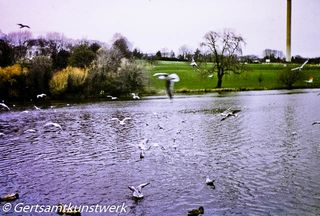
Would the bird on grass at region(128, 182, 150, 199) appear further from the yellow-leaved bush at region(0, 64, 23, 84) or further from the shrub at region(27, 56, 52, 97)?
the yellow-leaved bush at region(0, 64, 23, 84)

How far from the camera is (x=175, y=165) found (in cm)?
2192

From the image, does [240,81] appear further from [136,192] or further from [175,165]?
[136,192]

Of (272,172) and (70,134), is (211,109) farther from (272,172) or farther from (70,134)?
(272,172)

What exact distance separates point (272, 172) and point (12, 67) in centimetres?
6942

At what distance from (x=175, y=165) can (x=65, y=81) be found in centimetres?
6069

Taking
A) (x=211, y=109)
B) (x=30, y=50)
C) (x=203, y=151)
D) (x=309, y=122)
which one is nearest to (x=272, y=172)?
(x=203, y=151)

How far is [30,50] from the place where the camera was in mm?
120188

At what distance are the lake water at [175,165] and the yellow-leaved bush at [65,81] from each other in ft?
129

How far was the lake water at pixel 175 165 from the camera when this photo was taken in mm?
16422

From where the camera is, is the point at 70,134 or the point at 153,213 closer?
the point at 153,213

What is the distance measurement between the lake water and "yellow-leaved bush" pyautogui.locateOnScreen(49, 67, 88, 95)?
39345mm

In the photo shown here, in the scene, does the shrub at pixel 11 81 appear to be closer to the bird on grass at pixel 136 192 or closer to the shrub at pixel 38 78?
the shrub at pixel 38 78

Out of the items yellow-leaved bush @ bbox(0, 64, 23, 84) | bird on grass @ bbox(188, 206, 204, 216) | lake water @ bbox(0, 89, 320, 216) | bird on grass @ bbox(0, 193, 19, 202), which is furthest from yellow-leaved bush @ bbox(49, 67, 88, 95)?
bird on grass @ bbox(188, 206, 204, 216)

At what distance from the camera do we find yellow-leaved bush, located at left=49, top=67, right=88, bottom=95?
78.7 m
